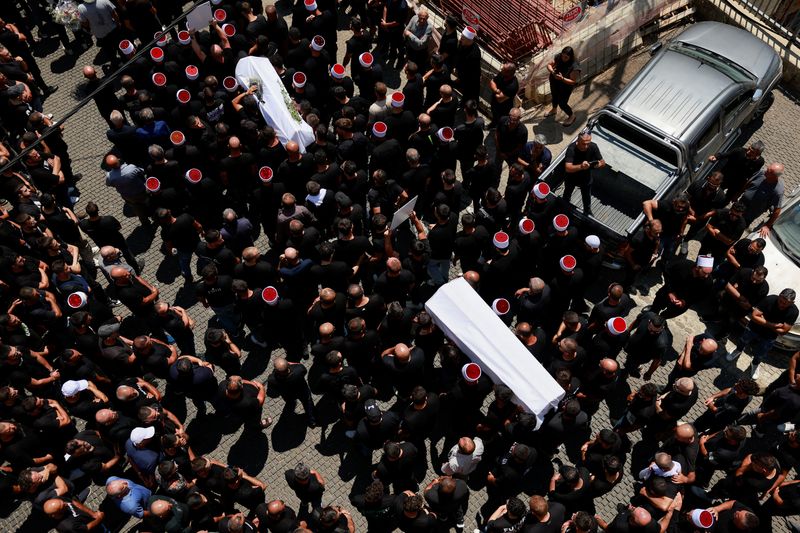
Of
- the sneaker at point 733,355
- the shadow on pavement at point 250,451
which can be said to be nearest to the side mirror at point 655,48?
the sneaker at point 733,355

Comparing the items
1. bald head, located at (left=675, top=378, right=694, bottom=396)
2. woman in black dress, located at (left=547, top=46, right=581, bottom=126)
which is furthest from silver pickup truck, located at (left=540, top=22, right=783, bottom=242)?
bald head, located at (left=675, top=378, right=694, bottom=396)

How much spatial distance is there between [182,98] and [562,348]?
7588mm

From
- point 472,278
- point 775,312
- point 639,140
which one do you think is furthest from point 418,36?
point 775,312

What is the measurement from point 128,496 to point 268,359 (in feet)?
9.85

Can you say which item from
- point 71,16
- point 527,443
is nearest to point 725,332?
point 527,443

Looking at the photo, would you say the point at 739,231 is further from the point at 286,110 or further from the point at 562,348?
the point at 286,110

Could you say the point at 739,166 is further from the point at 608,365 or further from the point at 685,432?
the point at 685,432

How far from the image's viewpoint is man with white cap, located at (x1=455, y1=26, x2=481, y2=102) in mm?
11648

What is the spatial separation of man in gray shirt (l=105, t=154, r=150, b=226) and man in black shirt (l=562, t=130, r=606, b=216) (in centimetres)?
703

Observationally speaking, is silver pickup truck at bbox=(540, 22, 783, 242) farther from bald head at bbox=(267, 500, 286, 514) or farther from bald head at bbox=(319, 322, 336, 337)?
bald head at bbox=(267, 500, 286, 514)

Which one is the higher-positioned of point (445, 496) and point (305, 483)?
point (445, 496)

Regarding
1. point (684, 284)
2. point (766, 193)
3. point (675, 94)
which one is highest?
point (675, 94)

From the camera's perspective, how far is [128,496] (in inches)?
298

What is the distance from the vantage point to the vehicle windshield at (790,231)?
9.66 metres
